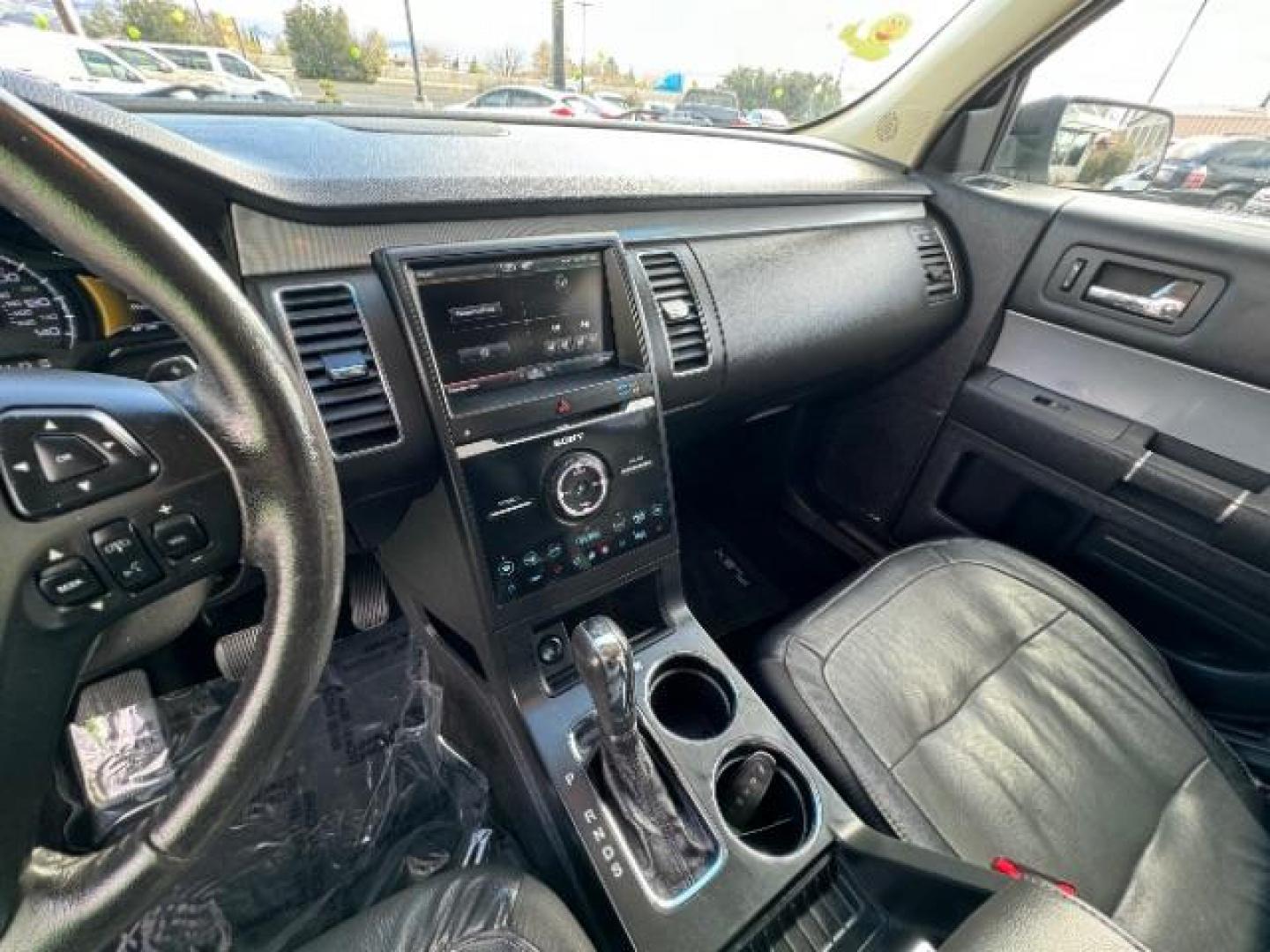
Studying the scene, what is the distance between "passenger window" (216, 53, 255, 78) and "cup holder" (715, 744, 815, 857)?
2.50 meters

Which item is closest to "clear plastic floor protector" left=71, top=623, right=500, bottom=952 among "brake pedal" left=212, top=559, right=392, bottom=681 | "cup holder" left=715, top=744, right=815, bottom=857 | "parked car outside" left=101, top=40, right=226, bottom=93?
"brake pedal" left=212, top=559, right=392, bottom=681

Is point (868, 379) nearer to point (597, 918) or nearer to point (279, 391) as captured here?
point (597, 918)

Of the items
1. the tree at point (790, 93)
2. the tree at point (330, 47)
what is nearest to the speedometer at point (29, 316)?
the tree at point (330, 47)

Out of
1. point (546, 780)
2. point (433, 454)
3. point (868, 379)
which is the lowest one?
point (546, 780)

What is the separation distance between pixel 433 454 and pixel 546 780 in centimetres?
44

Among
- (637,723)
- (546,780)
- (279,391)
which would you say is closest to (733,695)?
Result: (637,723)

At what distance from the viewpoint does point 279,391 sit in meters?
0.41

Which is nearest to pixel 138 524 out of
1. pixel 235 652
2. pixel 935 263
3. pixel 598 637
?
pixel 598 637

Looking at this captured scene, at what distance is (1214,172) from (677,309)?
1262 millimetres

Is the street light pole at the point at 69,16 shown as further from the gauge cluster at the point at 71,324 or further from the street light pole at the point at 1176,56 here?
the street light pole at the point at 1176,56

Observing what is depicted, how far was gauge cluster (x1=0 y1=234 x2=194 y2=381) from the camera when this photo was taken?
2.06 ft

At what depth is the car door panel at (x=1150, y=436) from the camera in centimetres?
116

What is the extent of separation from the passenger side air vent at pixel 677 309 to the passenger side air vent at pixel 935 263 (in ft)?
2.36

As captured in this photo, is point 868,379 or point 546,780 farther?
point 868,379
